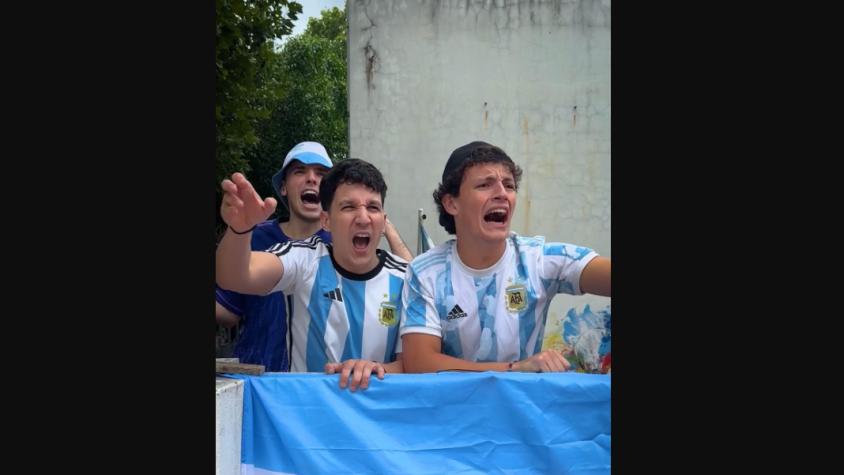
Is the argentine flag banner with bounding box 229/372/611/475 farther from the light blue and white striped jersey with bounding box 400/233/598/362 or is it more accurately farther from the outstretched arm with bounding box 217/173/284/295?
the outstretched arm with bounding box 217/173/284/295

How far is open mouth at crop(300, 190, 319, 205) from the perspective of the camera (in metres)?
4.95

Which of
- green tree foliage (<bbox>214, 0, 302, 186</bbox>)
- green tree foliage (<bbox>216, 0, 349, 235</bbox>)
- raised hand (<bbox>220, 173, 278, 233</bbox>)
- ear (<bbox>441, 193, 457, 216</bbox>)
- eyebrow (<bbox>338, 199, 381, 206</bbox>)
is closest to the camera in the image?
raised hand (<bbox>220, 173, 278, 233</bbox>)

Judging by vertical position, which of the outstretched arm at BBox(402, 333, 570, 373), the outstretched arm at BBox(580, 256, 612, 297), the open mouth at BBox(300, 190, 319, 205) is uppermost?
the open mouth at BBox(300, 190, 319, 205)

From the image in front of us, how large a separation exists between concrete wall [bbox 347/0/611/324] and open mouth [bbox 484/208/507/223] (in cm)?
442

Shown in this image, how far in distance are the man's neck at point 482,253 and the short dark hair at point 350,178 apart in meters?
0.55

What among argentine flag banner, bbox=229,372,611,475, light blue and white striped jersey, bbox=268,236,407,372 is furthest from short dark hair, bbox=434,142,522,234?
argentine flag banner, bbox=229,372,611,475

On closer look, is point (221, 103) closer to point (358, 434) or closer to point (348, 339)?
point (348, 339)

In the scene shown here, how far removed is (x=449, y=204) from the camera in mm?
3811

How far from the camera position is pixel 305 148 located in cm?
514

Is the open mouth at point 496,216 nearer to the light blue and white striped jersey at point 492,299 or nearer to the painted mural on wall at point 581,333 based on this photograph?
the light blue and white striped jersey at point 492,299

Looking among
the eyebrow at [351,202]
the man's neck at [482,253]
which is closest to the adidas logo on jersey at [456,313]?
the man's neck at [482,253]

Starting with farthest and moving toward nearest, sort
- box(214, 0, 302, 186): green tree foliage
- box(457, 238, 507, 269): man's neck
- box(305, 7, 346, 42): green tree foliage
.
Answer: box(305, 7, 346, 42): green tree foliage → box(214, 0, 302, 186): green tree foliage → box(457, 238, 507, 269): man's neck

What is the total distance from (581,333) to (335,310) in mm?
5133

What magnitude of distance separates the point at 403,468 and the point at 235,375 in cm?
68
